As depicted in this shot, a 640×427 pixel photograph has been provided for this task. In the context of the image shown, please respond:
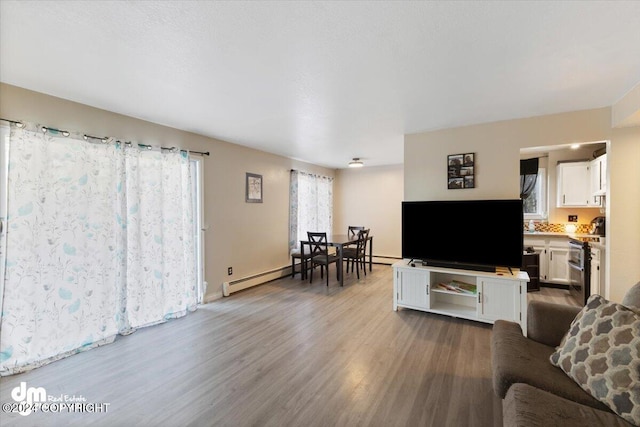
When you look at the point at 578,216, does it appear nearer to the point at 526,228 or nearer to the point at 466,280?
the point at 526,228

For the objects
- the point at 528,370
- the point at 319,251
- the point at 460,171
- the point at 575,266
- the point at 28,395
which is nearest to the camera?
the point at 528,370

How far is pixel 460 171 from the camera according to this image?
3547 mm

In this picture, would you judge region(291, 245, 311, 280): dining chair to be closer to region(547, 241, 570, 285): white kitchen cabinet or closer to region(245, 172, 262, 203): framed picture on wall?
region(245, 172, 262, 203): framed picture on wall

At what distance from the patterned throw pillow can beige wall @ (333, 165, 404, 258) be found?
4904 mm

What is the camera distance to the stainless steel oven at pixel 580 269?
3529 millimetres

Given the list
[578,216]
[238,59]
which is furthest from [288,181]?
[578,216]

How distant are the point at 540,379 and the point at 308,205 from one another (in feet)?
16.4

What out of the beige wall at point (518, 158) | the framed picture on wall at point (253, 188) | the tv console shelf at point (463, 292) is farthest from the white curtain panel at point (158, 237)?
the beige wall at point (518, 158)

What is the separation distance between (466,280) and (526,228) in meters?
2.28

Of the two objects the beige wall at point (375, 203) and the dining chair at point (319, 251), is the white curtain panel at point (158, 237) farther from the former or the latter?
the beige wall at point (375, 203)

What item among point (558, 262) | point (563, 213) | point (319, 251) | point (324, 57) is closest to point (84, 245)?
point (324, 57)

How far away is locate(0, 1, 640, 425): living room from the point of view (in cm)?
198

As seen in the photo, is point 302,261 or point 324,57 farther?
point 302,261

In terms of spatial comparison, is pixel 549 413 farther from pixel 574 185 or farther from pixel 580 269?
pixel 574 185
